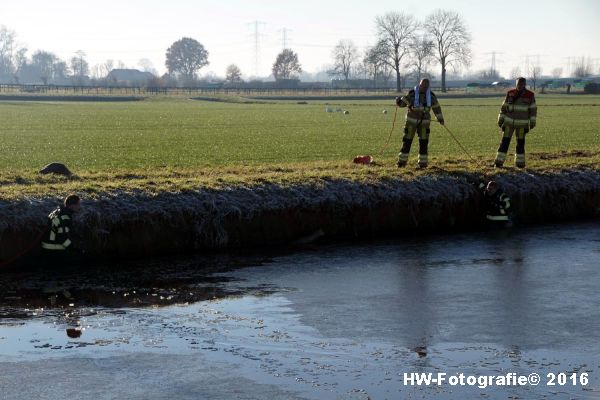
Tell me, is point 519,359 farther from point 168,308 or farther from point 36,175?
point 36,175

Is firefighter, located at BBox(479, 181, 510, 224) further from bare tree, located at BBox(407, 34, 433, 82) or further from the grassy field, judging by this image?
bare tree, located at BBox(407, 34, 433, 82)

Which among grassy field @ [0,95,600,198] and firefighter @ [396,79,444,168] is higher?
firefighter @ [396,79,444,168]

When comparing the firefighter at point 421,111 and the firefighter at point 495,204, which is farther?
the firefighter at point 421,111

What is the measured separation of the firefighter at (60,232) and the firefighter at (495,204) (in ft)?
27.4

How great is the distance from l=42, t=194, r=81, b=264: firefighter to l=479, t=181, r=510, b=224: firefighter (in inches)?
329

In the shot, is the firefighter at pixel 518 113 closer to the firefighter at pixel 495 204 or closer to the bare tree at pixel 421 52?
the firefighter at pixel 495 204

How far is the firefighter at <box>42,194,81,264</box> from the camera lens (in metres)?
15.3

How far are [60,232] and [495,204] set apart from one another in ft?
28.8

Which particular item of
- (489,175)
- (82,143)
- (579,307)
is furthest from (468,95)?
(579,307)

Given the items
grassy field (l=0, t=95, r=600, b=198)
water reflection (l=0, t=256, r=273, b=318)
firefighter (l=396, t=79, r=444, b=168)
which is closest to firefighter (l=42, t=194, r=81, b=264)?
water reflection (l=0, t=256, r=273, b=318)

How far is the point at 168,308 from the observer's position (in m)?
13.3

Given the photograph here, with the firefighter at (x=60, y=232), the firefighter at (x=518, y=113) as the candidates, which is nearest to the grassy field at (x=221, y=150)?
the firefighter at (x=518, y=113)

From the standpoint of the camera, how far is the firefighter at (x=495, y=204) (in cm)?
1944

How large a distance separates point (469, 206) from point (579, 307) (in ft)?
22.7
